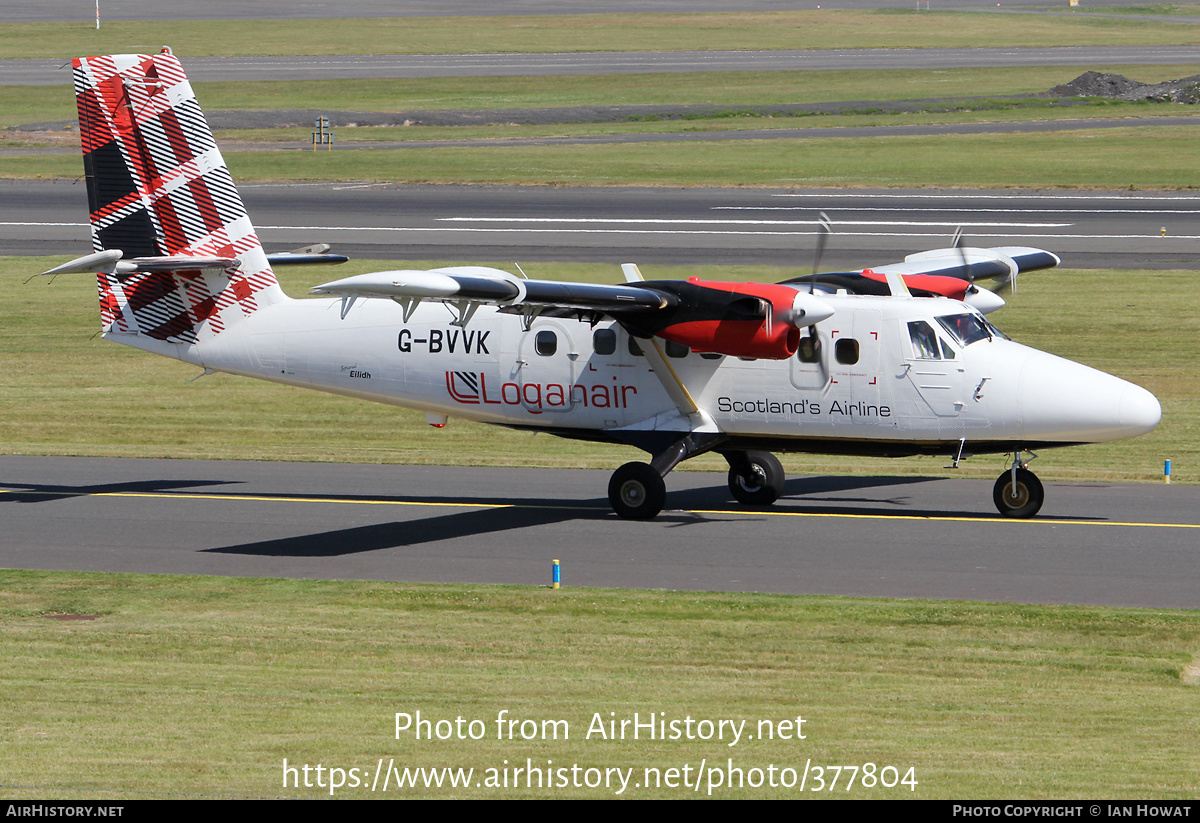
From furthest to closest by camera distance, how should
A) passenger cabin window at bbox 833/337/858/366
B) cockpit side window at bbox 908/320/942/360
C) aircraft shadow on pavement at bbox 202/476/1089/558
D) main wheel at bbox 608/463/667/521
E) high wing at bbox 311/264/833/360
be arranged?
main wheel at bbox 608/463/667/521 → passenger cabin window at bbox 833/337/858/366 → cockpit side window at bbox 908/320/942/360 → aircraft shadow on pavement at bbox 202/476/1089/558 → high wing at bbox 311/264/833/360

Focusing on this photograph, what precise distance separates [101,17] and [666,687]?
11079 cm

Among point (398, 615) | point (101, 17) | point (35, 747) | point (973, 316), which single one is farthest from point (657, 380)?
point (101, 17)

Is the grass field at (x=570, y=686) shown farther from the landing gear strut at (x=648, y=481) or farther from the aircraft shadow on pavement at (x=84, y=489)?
the aircraft shadow on pavement at (x=84, y=489)

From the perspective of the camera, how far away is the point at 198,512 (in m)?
21.8

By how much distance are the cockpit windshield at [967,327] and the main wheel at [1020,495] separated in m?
1.94

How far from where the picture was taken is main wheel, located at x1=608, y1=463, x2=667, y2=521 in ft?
68.6

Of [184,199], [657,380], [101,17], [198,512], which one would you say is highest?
[101,17]

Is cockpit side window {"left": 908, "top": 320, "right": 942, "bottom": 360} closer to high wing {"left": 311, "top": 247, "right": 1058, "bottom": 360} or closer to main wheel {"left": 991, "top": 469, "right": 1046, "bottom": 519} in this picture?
high wing {"left": 311, "top": 247, "right": 1058, "bottom": 360}

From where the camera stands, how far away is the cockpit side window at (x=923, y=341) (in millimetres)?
20000

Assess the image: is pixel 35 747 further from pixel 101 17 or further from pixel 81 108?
pixel 101 17

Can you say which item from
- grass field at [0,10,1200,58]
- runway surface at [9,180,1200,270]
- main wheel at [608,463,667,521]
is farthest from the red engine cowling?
grass field at [0,10,1200,58]

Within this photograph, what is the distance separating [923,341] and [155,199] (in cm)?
1181

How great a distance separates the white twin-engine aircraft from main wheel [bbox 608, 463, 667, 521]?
31 millimetres

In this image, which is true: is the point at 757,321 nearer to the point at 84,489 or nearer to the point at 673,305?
the point at 673,305
